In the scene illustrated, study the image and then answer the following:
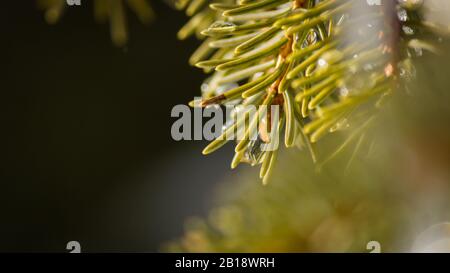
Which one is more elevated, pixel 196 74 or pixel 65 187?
pixel 196 74

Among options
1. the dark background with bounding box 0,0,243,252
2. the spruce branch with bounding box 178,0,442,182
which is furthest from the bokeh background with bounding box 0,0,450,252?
the spruce branch with bounding box 178,0,442,182

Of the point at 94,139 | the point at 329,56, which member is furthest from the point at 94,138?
the point at 329,56

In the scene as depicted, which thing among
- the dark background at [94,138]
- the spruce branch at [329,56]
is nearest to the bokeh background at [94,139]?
the dark background at [94,138]

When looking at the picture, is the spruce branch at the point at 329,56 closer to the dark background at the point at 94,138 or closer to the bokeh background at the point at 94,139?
the bokeh background at the point at 94,139

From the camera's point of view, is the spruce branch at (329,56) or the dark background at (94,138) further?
the dark background at (94,138)

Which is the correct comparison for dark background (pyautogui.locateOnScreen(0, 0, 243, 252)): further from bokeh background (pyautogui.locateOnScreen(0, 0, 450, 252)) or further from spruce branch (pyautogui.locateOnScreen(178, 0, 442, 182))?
spruce branch (pyautogui.locateOnScreen(178, 0, 442, 182))

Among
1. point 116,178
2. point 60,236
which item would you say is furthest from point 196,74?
point 60,236

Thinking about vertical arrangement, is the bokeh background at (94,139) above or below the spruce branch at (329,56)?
above
